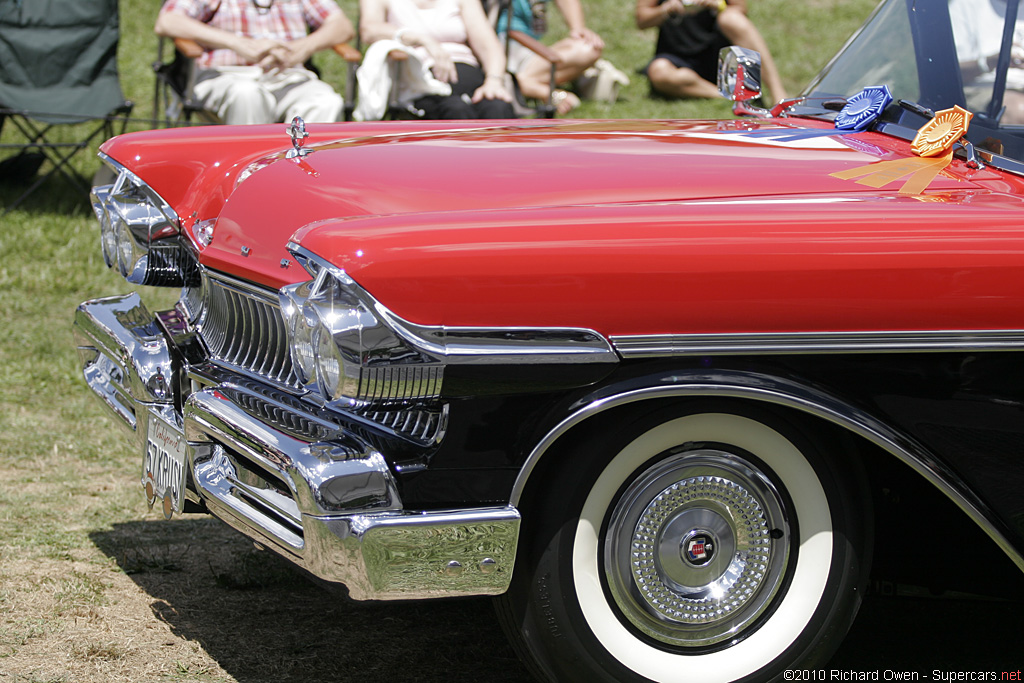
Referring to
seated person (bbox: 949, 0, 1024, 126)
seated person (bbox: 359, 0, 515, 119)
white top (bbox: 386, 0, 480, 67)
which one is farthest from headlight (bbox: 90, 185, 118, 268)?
white top (bbox: 386, 0, 480, 67)

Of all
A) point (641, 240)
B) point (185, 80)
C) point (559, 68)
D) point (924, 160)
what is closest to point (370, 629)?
point (641, 240)

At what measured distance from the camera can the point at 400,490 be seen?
6.97ft

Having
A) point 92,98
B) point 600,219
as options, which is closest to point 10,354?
point 92,98

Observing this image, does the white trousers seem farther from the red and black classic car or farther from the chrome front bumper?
the chrome front bumper

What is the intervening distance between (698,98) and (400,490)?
7764 mm

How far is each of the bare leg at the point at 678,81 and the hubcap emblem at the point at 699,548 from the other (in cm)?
730

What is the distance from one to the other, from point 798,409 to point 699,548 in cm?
34

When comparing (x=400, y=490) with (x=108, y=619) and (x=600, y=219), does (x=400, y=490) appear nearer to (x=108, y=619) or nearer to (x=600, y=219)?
(x=600, y=219)

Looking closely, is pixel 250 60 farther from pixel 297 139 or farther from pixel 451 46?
pixel 297 139

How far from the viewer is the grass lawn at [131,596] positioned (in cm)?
267

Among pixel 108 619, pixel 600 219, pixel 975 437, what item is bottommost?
pixel 108 619

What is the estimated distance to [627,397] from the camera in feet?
6.98

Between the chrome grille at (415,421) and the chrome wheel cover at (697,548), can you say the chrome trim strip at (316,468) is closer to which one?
the chrome grille at (415,421)

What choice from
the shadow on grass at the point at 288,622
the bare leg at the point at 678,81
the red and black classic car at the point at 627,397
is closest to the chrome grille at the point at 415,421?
the red and black classic car at the point at 627,397
